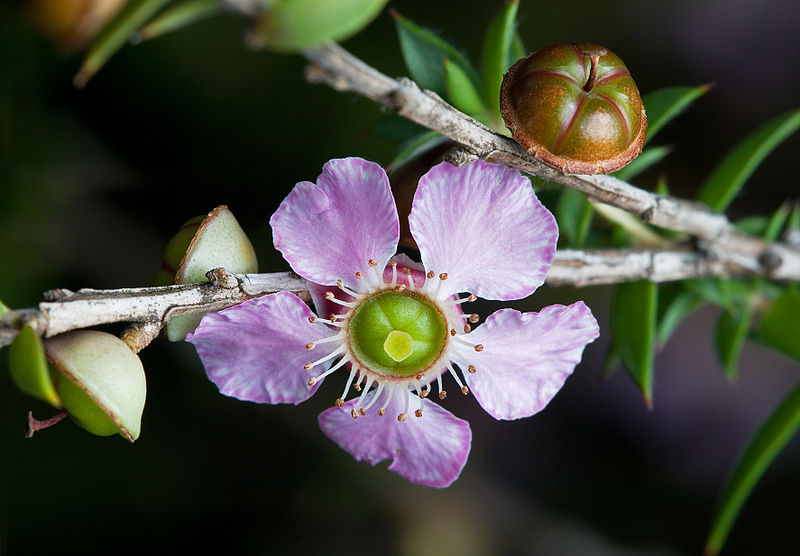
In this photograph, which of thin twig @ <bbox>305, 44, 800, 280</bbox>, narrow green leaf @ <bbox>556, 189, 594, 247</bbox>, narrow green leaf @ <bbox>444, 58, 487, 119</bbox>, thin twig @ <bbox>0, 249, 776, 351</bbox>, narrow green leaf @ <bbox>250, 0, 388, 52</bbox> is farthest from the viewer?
narrow green leaf @ <bbox>556, 189, 594, 247</bbox>

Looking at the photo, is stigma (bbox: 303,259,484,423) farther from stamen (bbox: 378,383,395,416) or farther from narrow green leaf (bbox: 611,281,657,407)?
narrow green leaf (bbox: 611,281,657,407)

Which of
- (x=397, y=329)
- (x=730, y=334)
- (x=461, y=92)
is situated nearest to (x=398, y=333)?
(x=397, y=329)

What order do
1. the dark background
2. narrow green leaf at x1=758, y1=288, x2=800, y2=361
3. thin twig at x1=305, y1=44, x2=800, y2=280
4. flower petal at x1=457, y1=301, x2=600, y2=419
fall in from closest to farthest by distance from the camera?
thin twig at x1=305, y1=44, x2=800, y2=280 → flower petal at x1=457, y1=301, x2=600, y2=419 → narrow green leaf at x1=758, y1=288, x2=800, y2=361 → the dark background

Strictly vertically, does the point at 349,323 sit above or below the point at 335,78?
below

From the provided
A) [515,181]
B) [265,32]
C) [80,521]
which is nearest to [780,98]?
[515,181]

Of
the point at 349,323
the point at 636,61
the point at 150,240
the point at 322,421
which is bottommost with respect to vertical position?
the point at 150,240

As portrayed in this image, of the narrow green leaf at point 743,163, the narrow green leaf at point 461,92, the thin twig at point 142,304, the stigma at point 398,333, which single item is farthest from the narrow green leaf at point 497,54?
the narrow green leaf at point 743,163

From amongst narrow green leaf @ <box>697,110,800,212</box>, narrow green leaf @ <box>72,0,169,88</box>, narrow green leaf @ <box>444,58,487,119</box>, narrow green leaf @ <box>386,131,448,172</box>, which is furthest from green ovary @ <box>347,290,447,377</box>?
narrow green leaf @ <box>697,110,800,212</box>

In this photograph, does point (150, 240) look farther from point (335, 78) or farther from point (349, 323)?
point (335, 78)

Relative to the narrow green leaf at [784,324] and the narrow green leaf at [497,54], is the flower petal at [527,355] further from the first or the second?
the narrow green leaf at [784,324]
